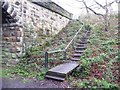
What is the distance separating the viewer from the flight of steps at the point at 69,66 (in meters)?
5.68

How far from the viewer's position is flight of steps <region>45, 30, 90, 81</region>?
5.68 metres

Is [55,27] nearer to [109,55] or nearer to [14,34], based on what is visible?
[14,34]

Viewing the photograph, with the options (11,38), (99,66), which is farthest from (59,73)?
(11,38)

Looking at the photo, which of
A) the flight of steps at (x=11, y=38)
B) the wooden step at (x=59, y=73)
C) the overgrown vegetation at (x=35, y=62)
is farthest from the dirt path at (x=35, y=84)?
the flight of steps at (x=11, y=38)

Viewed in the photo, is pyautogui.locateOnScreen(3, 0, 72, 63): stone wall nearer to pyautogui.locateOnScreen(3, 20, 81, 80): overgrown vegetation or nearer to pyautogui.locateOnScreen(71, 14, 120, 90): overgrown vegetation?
pyautogui.locateOnScreen(3, 20, 81, 80): overgrown vegetation

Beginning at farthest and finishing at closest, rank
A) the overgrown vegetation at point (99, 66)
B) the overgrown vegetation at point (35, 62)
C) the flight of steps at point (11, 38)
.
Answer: the flight of steps at point (11, 38) < the overgrown vegetation at point (35, 62) < the overgrown vegetation at point (99, 66)

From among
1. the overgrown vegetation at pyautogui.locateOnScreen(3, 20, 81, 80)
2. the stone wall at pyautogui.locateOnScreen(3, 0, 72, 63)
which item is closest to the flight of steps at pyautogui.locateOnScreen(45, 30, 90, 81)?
the overgrown vegetation at pyautogui.locateOnScreen(3, 20, 81, 80)

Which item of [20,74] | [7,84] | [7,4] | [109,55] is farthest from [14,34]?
[109,55]

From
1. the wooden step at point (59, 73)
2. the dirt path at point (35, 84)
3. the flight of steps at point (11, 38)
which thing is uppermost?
the flight of steps at point (11, 38)

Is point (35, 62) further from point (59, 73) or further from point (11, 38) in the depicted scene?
point (59, 73)

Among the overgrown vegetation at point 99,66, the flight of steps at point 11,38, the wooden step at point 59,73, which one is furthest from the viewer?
the flight of steps at point 11,38

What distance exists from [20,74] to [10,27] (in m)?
2.31

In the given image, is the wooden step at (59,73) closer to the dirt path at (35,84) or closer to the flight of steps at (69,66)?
the flight of steps at (69,66)

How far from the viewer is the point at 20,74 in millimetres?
6359
